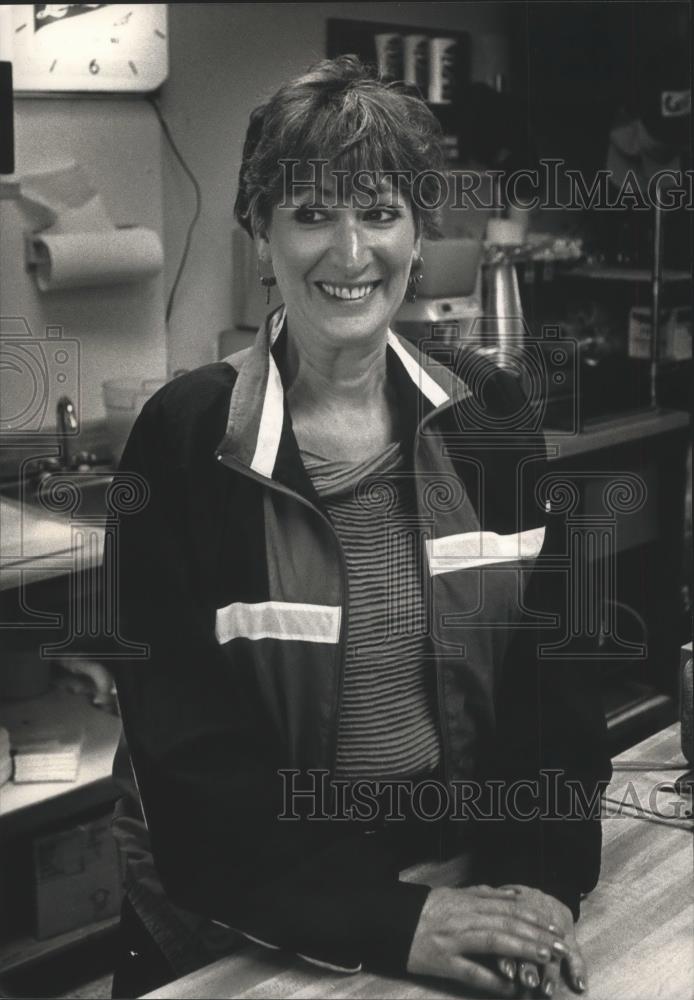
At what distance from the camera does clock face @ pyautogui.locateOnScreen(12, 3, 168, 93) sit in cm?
250

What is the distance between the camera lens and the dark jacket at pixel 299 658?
4.25 ft

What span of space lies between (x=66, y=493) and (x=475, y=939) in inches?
53.7

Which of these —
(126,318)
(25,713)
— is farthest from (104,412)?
(25,713)

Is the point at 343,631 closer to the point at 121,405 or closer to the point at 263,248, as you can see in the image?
the point at 263,248

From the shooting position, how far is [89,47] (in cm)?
260

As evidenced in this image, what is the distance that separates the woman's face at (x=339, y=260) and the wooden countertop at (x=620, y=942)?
641 millimetres

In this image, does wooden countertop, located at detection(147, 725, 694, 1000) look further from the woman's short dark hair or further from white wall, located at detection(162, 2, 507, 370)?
white wall, located at detection(162, 2, 507, 370)

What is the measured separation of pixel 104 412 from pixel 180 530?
1.21 metres

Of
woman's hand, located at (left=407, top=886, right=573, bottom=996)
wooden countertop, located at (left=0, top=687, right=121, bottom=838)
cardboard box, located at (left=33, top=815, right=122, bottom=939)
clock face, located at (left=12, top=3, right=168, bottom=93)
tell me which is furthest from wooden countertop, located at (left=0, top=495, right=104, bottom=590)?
woman's hand, located at (left=407, top=886, right=573, bottom=996)

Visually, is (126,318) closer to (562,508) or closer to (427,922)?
(562,508)

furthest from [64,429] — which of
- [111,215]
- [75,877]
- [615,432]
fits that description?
[615,432]

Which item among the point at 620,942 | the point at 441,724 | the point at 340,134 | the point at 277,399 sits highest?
the point at 340,134

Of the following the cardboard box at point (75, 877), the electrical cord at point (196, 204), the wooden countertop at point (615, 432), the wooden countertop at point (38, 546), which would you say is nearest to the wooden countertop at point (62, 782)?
the cardboard box at point (75, 877)

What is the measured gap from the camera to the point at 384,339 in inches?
55.8
